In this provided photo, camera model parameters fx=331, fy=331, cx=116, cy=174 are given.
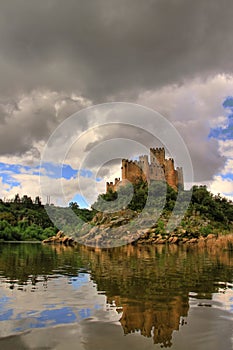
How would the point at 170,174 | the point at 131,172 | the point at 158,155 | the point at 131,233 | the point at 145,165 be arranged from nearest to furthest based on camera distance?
1. the point at 131,233
2. the point at 131,172
3. the point at 145,165
4. the point at 170,174
5. the point at 158,155

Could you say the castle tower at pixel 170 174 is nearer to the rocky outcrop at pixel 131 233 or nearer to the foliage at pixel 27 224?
the foliage at pixel 27 224

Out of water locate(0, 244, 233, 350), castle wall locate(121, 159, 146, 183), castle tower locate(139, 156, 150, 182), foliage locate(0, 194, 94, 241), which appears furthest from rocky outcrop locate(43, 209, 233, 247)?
water locate(0, 244, 233, 350)

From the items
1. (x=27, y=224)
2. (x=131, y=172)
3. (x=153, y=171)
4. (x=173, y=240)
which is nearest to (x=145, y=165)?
(x=153, y=171)

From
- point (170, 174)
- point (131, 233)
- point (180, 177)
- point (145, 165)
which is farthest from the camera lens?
point (180, 177)

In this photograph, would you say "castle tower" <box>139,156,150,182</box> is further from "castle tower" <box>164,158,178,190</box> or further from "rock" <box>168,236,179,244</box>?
"rock" <box>168,236,179,244</box>

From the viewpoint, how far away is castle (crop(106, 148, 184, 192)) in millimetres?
93250

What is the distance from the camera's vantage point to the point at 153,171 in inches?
3853

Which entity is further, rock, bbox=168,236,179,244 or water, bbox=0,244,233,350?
rock, bbox=168,236,179,244

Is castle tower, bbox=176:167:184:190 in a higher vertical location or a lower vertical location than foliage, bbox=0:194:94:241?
higher

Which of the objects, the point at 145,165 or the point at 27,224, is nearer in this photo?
the point at 27,224

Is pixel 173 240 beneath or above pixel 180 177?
beneath

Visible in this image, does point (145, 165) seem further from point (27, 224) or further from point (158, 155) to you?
point (27, 224)

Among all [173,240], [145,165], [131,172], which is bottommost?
[173,240]

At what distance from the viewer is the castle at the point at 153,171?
93.2m
